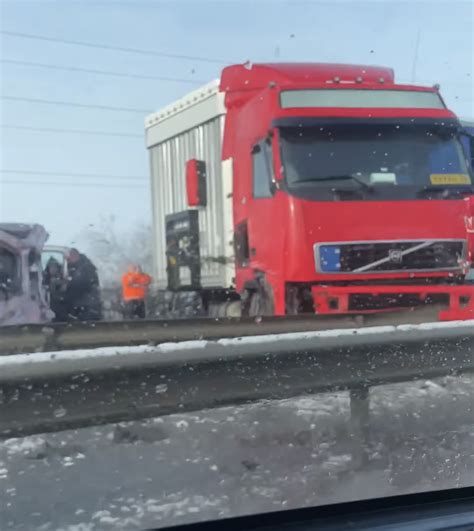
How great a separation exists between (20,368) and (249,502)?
3.58 ft

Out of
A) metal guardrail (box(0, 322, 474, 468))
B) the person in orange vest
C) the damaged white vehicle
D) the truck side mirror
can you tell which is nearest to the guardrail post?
metal guardrail (box(0, 322, 474, 468))

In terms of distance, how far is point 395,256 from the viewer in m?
8.08

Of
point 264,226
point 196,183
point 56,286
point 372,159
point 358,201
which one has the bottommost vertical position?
point 56,286

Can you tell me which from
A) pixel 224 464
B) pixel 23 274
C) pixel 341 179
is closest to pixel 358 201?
pixel 341 179

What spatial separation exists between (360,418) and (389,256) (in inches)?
165

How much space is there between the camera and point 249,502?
2992 millimetres

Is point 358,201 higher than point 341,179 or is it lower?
lower

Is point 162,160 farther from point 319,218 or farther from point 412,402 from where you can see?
point 412,402

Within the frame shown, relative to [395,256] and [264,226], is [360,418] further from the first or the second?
[264,226]

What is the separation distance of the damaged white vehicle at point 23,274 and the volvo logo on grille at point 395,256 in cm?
359

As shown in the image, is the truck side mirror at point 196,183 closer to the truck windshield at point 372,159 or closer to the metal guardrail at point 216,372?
the truck windshield at point 372,159

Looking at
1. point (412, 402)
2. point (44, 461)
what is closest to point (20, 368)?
point (44, 461)

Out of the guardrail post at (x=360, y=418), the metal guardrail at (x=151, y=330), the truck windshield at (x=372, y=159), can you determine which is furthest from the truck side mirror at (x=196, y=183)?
the guardrail post at (x=360, y=418)

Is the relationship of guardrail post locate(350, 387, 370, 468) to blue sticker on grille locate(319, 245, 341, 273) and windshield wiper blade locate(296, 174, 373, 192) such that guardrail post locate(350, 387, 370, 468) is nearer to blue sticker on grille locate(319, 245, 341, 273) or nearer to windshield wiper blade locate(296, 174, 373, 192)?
blue sticker on grille locate(319, 245, 341, 273)
